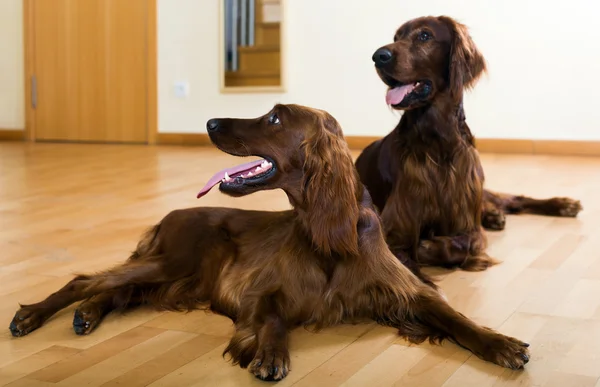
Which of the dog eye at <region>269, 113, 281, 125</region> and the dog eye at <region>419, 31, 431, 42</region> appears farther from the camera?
the dog eye at <region>419, 31, 431, 42</region>

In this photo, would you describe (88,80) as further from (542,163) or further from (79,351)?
(79,351)

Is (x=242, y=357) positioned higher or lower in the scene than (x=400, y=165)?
lower

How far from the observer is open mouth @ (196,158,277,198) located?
6.18 ft

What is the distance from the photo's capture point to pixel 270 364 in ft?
5.27

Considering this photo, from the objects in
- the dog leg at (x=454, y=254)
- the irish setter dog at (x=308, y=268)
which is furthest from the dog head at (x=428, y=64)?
the irish setter dog at (x=308, y=268)

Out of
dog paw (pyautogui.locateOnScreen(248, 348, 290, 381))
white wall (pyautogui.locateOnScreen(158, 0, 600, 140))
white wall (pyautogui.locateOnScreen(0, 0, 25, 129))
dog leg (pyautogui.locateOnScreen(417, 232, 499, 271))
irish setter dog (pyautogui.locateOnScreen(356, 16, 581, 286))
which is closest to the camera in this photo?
dog paw (pyautogui.locateOnScreen(248, 348, 290, 381))

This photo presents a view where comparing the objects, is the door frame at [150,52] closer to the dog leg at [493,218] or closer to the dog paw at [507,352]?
the dog leg at [493,218]

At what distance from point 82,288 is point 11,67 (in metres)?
6.49

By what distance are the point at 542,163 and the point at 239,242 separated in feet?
12.6

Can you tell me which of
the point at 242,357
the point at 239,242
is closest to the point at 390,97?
the point at 239,242

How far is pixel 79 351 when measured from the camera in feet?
5.85

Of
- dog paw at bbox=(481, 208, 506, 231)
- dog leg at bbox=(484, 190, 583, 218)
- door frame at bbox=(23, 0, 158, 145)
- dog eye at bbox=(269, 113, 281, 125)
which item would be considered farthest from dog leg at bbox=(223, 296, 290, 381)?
door frame at bbox=(23, 0, 158, 145)

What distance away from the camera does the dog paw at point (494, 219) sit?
10.9 feet

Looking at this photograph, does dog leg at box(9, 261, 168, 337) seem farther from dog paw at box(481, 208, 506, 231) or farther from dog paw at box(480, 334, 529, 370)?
dog paw at box(481, 208, 506, 231)
